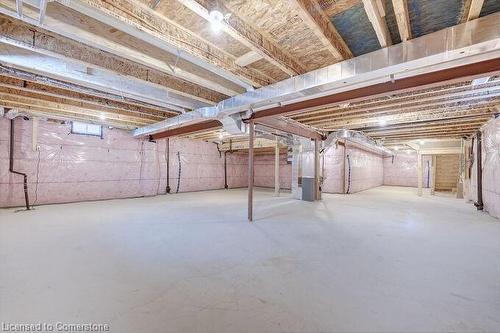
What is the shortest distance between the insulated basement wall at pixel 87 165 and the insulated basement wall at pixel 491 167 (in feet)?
26.6

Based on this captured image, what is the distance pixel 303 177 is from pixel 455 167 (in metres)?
8.70

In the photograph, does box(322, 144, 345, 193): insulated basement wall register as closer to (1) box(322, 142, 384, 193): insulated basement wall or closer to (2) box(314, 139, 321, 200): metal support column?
(1) box(322, 142, 384, 193): insulated basement wall

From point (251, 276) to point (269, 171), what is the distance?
888cm

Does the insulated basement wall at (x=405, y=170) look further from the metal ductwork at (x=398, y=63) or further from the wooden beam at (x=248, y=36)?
the wooden beam at (x=248, y=36)

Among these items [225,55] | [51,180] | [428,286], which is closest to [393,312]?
[428,286]

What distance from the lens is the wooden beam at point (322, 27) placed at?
1.70 metres

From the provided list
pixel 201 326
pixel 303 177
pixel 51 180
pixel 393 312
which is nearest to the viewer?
pixel 201 326

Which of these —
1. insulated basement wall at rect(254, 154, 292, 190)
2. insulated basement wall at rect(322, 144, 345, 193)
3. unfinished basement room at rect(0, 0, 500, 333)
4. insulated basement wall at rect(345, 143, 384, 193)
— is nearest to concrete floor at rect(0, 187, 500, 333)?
unfinished basement room at rect(0, 0, 500, 333)

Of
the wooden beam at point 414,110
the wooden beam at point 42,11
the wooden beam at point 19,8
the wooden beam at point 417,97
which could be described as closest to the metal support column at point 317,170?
the wooden beam at point 414,110

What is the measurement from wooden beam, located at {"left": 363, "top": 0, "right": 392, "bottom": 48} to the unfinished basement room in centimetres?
2

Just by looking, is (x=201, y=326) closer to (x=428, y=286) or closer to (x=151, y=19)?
(x=428, y=286)

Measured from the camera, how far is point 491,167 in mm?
4465

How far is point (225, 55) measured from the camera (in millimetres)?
2523

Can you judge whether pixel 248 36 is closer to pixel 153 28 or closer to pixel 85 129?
pixel 153 28
